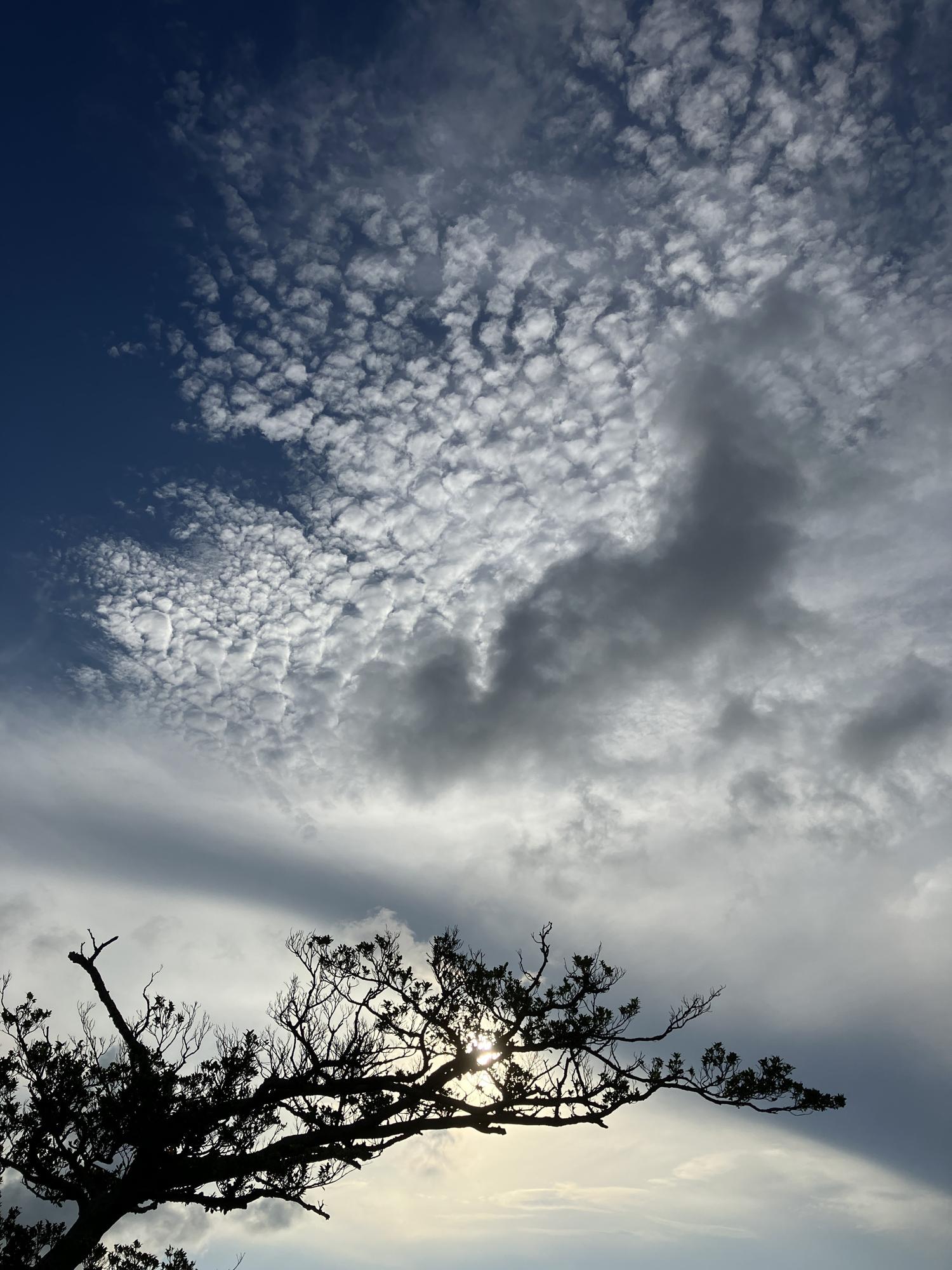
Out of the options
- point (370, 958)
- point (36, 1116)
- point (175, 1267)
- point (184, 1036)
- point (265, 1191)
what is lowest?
point (175, 1267)

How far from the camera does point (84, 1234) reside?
1348 centimetres

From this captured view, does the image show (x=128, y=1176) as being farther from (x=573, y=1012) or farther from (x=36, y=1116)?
(x=573, y=1012)

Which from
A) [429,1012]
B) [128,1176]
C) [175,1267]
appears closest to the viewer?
[128,1176]

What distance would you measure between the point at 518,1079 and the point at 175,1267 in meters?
8.38

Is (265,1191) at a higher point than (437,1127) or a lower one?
lower

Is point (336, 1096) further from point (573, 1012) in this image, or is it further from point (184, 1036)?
point (573, 1012)

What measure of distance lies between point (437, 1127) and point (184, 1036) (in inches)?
203

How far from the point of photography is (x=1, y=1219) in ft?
45.8

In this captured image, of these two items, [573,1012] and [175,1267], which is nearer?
[573,1012]

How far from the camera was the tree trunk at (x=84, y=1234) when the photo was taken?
13211 millimetres

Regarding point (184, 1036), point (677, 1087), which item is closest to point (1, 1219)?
point (184, 1036)

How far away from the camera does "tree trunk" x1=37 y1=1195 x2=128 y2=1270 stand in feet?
43.3

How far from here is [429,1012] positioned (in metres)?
14.9

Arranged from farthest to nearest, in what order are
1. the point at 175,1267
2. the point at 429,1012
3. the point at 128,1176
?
the point at 175,1267 < the point at 429,1012 < the point at 128,1176
